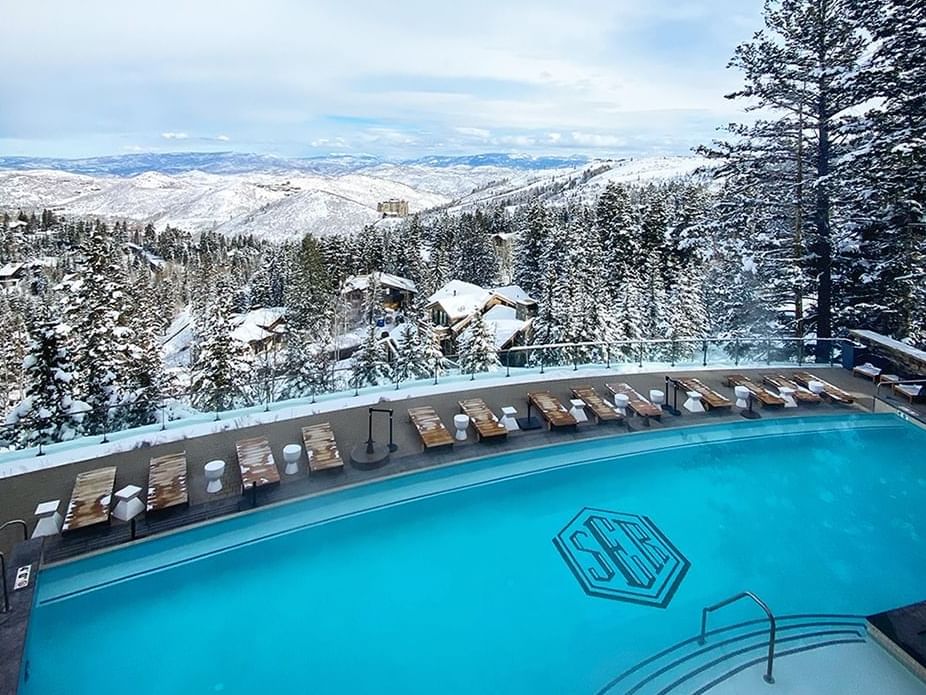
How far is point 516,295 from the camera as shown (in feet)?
124

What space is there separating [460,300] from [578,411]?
26631 millimetres

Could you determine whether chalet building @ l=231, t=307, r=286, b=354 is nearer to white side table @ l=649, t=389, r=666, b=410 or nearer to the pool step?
white side table @ l=649, t=389, r=666, b=410

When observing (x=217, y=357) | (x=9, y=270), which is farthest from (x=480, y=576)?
(x=9, y=270)

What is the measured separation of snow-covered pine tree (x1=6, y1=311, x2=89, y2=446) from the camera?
15.5 m

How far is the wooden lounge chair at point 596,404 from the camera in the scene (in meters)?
9.20

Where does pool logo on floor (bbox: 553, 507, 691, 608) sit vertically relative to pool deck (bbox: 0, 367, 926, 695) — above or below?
below

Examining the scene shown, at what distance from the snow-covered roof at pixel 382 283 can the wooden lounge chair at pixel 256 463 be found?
126ft

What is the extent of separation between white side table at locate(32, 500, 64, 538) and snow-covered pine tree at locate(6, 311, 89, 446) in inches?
426

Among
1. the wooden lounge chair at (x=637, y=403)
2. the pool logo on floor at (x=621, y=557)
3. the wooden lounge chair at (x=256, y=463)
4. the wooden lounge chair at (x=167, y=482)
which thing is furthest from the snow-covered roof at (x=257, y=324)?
the pool logo on floor at (x=621, y=557)

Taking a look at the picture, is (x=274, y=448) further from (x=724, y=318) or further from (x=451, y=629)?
(x=724, y=318)

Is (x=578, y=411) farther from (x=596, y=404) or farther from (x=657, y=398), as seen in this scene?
(x=657, y=398)

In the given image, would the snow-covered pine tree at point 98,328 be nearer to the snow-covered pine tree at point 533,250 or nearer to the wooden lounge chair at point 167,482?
the wooden lounge chair at point 167,482

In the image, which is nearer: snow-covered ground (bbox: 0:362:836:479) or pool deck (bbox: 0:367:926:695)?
A: pool deck (bbox: 0:367:926:695)

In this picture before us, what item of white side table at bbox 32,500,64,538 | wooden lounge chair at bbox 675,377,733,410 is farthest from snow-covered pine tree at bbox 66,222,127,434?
wooden lounge chair at bbox 675,377,733,410
